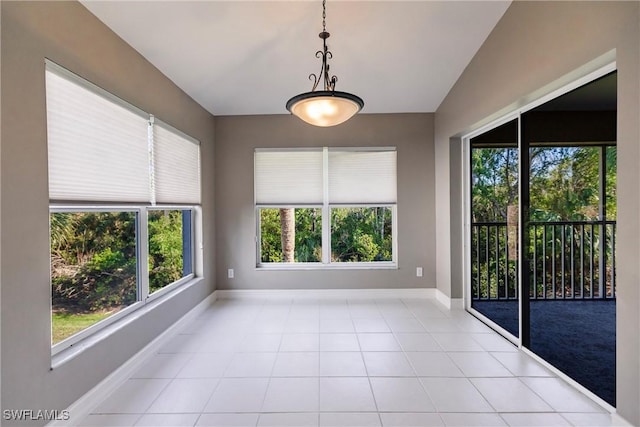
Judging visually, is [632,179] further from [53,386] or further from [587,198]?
[53,386]

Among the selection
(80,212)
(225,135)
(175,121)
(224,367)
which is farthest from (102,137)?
(225,135)

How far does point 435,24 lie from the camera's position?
276 cm

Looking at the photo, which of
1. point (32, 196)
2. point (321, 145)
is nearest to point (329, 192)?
point (321, 145)

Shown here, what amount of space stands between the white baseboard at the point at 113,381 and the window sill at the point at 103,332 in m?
0.29

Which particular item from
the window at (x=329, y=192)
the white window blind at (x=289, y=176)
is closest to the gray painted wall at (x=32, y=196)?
the white window blind at (x=289, y=176)

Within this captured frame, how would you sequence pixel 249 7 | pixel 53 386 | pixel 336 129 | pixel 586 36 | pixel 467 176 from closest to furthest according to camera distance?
pixel 53 386 → pixel 586 36 → pixel 249 7 → pixel 467 176 → pixel 336 129

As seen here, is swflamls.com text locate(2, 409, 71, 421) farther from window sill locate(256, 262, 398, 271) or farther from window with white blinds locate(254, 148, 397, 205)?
window with white blinds locate(254, 148, 397, 205)

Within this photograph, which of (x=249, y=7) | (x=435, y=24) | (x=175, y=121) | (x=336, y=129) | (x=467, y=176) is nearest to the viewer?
(x=249, y=7)

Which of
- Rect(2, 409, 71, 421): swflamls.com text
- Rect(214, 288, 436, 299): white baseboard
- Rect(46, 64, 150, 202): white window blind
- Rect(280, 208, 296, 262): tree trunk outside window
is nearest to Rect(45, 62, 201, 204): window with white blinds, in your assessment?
Rect(46, 64, 150, 202): white window blind

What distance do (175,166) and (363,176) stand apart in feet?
8.03

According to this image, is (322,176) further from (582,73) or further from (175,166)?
(582,73)

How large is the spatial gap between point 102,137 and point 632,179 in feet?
10.7

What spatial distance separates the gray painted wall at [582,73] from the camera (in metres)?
1.65

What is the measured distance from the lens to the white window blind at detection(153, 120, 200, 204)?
2.97m
